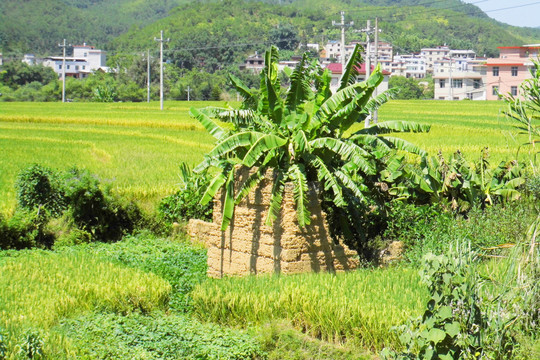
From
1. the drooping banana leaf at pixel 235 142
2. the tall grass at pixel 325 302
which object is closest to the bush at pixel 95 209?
the drooping banana leaf at pixel 235 142

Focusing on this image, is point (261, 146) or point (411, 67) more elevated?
point (411, 67)

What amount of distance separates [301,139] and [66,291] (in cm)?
368

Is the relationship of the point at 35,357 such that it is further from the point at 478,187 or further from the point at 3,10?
the point at 3,10

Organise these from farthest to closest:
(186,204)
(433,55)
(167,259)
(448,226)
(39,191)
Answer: (433,55) → (186,204) → (39,191) → (167,259) → (448,226)

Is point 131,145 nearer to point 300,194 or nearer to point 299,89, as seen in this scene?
point 299,89

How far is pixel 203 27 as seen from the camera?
122m

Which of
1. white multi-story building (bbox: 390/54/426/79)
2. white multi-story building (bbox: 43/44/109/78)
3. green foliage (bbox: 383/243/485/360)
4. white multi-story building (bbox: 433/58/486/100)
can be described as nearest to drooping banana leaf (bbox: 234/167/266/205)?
green foliage (bbox: 383/243/485/360)

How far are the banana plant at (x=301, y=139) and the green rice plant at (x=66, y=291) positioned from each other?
1.74 metres

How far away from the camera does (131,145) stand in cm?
2367

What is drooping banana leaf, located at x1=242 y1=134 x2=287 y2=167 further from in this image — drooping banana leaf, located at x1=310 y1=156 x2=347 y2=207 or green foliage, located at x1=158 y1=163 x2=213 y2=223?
green foliage, located at x1=158 y1=163 x2=213 y2=223

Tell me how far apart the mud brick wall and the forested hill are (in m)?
83.8

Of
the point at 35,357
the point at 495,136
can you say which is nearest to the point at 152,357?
the point at 35,357

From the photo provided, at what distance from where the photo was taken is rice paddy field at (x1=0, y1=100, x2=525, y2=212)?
637 inches

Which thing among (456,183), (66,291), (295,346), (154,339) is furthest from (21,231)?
(456,183)
